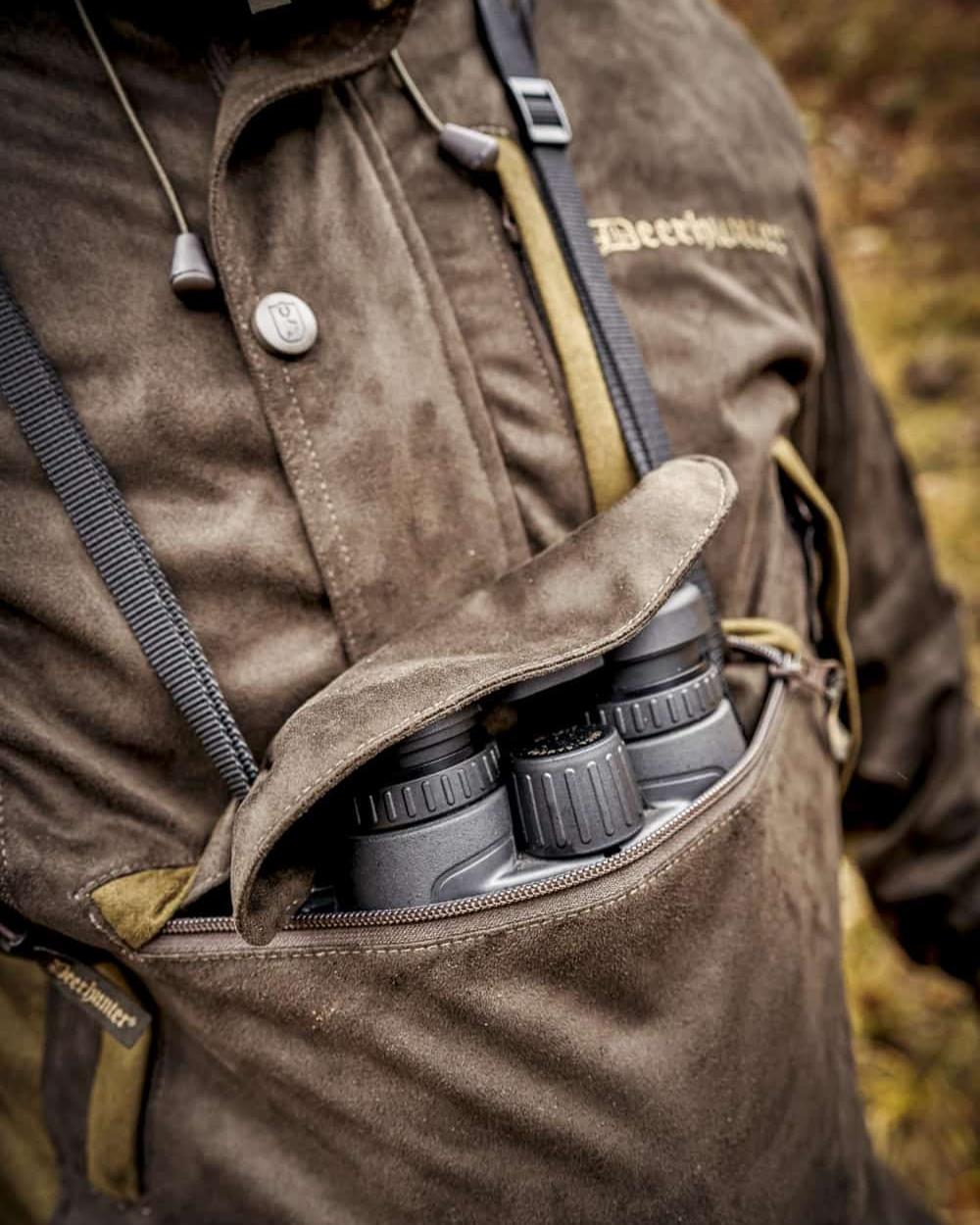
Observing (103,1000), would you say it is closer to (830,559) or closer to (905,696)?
(830,559)

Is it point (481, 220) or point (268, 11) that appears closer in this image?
point (268, 11)

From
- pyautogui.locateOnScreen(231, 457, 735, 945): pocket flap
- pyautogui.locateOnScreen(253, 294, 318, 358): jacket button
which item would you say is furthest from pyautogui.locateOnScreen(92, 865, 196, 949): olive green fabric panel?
pyautogui.locateOnScreen(253, 294, 318, 358): jacket button

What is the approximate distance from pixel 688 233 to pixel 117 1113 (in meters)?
1.12

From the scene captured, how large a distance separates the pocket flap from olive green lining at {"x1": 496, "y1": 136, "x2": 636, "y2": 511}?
82 millimetres

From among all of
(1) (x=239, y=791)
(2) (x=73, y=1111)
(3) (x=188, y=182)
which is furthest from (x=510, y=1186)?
(3) (x=188, y=182)

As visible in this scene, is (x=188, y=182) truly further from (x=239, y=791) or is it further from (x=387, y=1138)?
(x=387, y=1138)

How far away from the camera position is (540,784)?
2.20ft

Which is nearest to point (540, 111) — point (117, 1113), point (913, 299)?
point (117, 1113)

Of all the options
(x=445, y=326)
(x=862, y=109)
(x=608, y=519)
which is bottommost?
(x=862, y=109)

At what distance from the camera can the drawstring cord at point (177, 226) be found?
72 cm

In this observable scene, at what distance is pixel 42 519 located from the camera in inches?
27.5

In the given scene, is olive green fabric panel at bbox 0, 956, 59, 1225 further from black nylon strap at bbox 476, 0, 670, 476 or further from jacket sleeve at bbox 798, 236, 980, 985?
jacket sleeve at bbox 798, 236, 980, 985

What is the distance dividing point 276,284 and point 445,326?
16cm

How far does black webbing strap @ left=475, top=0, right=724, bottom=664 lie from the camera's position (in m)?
0.85
